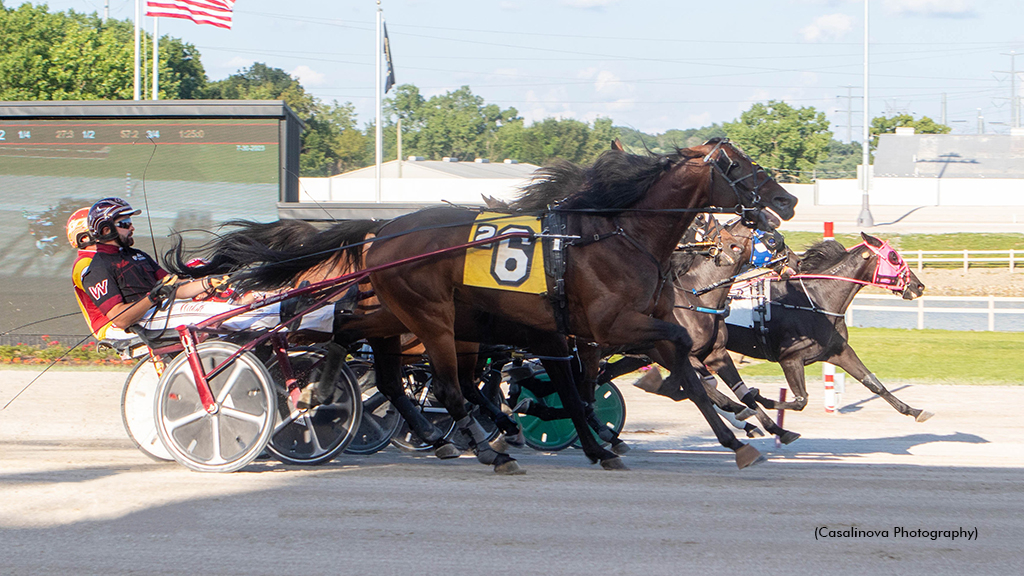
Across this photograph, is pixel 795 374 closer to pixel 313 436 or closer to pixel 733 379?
pixel 733 379

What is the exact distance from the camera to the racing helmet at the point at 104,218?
5238 millimetres

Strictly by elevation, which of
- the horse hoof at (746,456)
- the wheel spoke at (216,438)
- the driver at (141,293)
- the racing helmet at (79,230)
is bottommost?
the horse hoof at (746,456)

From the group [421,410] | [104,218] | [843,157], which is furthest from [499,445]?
[843,157]

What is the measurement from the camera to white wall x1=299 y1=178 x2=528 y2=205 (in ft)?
132

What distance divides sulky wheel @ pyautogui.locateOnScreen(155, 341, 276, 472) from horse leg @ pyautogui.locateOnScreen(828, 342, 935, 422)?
498 centimetres

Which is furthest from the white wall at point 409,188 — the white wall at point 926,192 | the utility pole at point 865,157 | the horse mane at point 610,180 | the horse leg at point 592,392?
the horse mane at point 610,180

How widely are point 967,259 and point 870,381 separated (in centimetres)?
1951

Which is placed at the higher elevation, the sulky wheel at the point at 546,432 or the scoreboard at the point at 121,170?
the scoreboard at the point at 121,170

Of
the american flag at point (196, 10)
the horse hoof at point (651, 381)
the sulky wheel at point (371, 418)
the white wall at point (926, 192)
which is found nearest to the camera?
the sulky wheel at point (371, 418)

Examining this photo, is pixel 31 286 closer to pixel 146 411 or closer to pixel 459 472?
pixel 146 411

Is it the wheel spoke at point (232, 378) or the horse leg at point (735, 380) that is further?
the horse leg at point (735, 380)

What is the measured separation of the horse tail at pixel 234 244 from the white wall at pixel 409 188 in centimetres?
3193

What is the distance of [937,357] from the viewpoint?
43.1 feet

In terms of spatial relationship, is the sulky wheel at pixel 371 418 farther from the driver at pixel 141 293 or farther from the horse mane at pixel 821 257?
the horse mane at pixel 821 257
